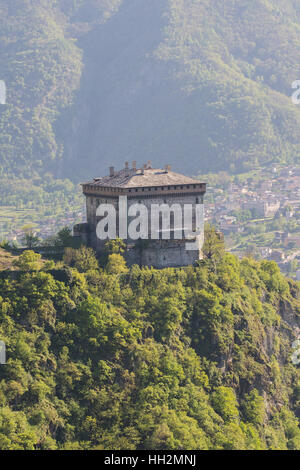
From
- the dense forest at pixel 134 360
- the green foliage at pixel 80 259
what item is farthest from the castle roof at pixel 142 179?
the green foliage at pixel 80 259

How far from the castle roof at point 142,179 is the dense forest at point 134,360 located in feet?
22.8

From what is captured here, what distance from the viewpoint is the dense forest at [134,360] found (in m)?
71.2

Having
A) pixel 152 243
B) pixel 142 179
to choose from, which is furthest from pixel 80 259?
pixel 142 179

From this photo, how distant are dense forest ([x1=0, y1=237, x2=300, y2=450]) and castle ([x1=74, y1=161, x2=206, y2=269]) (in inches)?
74.8

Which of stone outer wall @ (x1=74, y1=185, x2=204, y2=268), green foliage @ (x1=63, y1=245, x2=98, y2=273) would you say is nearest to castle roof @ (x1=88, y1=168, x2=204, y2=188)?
stone outer wall @ (x1=74, y1=185, x2=204, y2=268)

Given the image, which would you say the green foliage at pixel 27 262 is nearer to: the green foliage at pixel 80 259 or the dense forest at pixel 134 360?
the dense forest at pixel 134 360

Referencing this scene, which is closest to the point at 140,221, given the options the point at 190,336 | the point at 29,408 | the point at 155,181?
the point at 155,181

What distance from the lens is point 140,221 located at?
89.3 metres

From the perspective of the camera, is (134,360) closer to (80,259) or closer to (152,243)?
(80,259)

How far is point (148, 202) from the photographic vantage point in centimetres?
9000

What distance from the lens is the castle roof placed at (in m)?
90.6

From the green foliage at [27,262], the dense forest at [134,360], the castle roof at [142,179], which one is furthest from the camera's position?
the castle roof at [142,179]

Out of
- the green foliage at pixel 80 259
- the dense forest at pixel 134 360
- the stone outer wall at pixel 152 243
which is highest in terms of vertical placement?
the stone outer wall at pixel 152 243

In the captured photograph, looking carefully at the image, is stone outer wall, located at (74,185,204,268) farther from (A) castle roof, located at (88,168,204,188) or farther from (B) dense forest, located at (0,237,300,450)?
(B) dense forest, located at (0,237,300,450)
